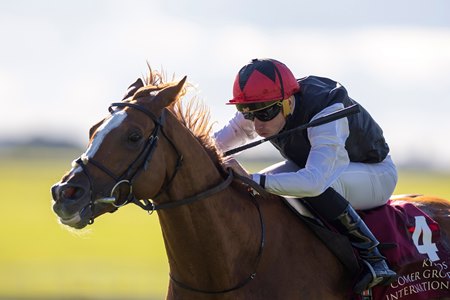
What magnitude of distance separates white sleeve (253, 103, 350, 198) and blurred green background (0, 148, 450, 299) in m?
8.00

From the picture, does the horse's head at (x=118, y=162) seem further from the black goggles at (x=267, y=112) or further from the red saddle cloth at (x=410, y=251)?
the red saddle cloth at (x=410, y=251)

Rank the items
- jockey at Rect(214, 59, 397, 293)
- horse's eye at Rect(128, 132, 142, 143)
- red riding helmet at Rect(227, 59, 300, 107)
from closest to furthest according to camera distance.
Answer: horse's eye at Rect(128, 132, 142, 143) → jockey at Rect(214, 59, 397, 293) → red riding helmet at Rect(227, 59, 300, 107)

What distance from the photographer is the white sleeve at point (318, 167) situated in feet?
20.5

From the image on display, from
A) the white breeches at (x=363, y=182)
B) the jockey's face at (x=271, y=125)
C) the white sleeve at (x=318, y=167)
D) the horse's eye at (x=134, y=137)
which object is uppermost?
the horse's eye at (x=134, y=137)

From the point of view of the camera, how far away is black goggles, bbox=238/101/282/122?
21.8 ft

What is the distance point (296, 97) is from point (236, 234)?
3.55 ft

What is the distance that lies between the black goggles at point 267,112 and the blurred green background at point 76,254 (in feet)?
25.3

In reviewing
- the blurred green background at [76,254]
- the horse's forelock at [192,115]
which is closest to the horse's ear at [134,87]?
the horse's forelock at [192,115]

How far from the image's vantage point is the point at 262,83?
21.6 ft

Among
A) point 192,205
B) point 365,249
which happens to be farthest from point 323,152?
point 192,205

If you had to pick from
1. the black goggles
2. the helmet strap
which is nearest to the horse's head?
the black goggles

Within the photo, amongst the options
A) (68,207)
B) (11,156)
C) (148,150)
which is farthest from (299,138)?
(11,156)

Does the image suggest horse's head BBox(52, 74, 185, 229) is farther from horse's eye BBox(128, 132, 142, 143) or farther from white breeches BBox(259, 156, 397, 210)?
white breeches BBox(259, 156, 397, 210)

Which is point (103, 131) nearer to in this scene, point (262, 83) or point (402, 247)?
point (262, 83)
